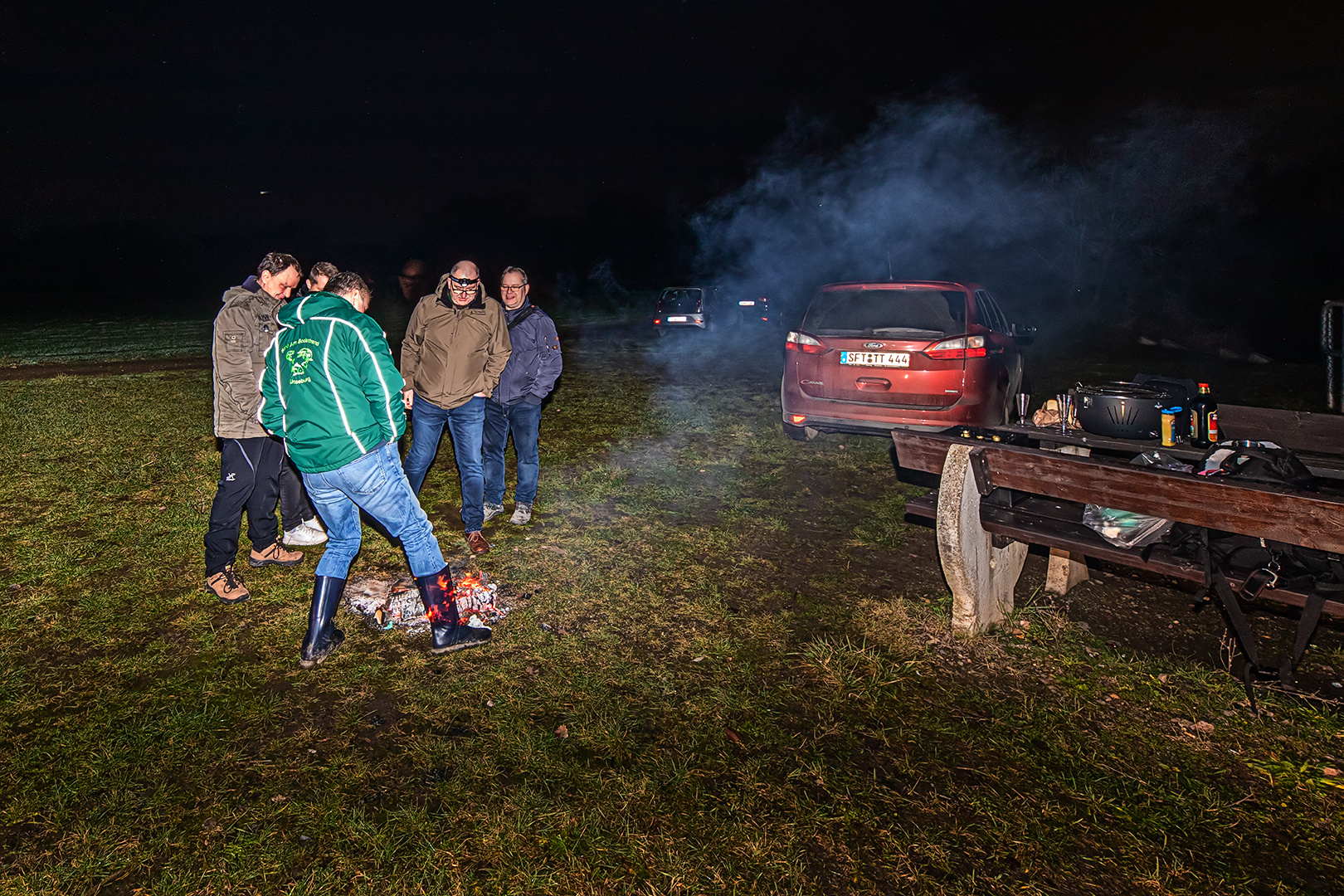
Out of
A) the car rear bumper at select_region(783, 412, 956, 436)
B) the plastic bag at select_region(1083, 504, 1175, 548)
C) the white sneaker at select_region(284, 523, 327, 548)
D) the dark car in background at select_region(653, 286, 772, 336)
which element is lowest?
the white sneaker at select_region(284, 523, 327, 548)

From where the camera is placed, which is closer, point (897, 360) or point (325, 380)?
point (325, 380)

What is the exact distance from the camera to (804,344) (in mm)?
7336

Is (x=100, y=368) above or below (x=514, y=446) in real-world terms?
above

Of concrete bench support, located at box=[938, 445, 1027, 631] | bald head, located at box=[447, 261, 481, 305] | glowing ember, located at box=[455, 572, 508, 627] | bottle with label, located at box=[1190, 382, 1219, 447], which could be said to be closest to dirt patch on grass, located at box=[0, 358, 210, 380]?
bald head, located at box=[447, 261, 481, 305]

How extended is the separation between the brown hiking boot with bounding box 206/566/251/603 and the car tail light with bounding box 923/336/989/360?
19.0 feet

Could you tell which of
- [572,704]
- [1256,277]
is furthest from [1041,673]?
[1256,277]

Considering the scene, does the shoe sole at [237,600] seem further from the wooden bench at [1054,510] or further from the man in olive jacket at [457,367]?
the wooden bench at [1054,510]

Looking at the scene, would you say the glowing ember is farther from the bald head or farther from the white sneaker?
the bald head

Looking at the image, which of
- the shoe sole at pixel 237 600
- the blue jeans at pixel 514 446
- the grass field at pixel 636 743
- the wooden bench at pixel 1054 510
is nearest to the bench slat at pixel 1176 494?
the wooden bench at pixel 1054 510

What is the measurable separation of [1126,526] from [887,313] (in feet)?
14.3

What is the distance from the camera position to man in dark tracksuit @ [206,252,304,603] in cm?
429

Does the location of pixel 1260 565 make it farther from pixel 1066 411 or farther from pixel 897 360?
pixel 897 360

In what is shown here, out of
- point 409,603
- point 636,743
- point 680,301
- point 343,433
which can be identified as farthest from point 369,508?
point 680,301

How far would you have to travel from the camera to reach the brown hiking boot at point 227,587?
4.34 m
